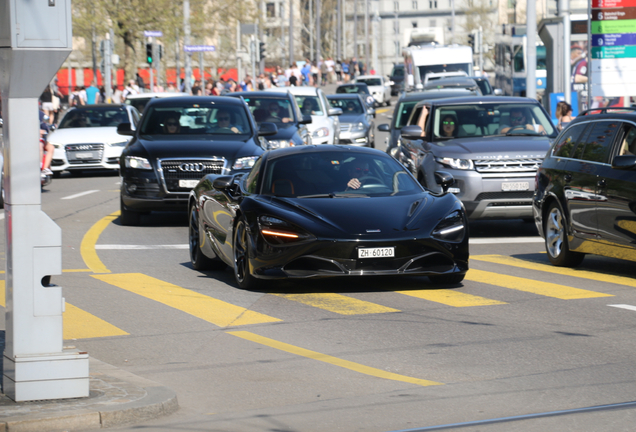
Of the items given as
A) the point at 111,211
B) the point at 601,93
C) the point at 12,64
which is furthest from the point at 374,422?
the point at 601,93

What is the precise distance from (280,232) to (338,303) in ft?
2.80

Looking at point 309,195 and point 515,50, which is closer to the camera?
point 309,195

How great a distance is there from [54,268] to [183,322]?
2.99 m

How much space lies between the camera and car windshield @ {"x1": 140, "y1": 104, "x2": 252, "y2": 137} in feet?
55.9

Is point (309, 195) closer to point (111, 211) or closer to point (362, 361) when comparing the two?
point (362, 361)

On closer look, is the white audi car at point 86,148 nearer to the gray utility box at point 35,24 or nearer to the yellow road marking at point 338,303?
the yellow road marking at point 338,303

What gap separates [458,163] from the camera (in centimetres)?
1455

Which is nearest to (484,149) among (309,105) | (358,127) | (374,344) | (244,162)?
(244,162)

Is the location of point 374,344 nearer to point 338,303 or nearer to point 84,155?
point 338,303

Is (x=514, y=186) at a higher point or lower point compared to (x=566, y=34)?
lower

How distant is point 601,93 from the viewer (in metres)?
21.9

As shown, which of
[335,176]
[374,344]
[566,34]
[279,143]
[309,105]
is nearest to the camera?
[374,344]

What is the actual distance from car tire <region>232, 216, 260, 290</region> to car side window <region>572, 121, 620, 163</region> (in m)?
3.83

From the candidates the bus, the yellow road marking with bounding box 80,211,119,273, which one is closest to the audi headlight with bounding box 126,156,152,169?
the yellow road marking with bounding box 80,211,119,273
